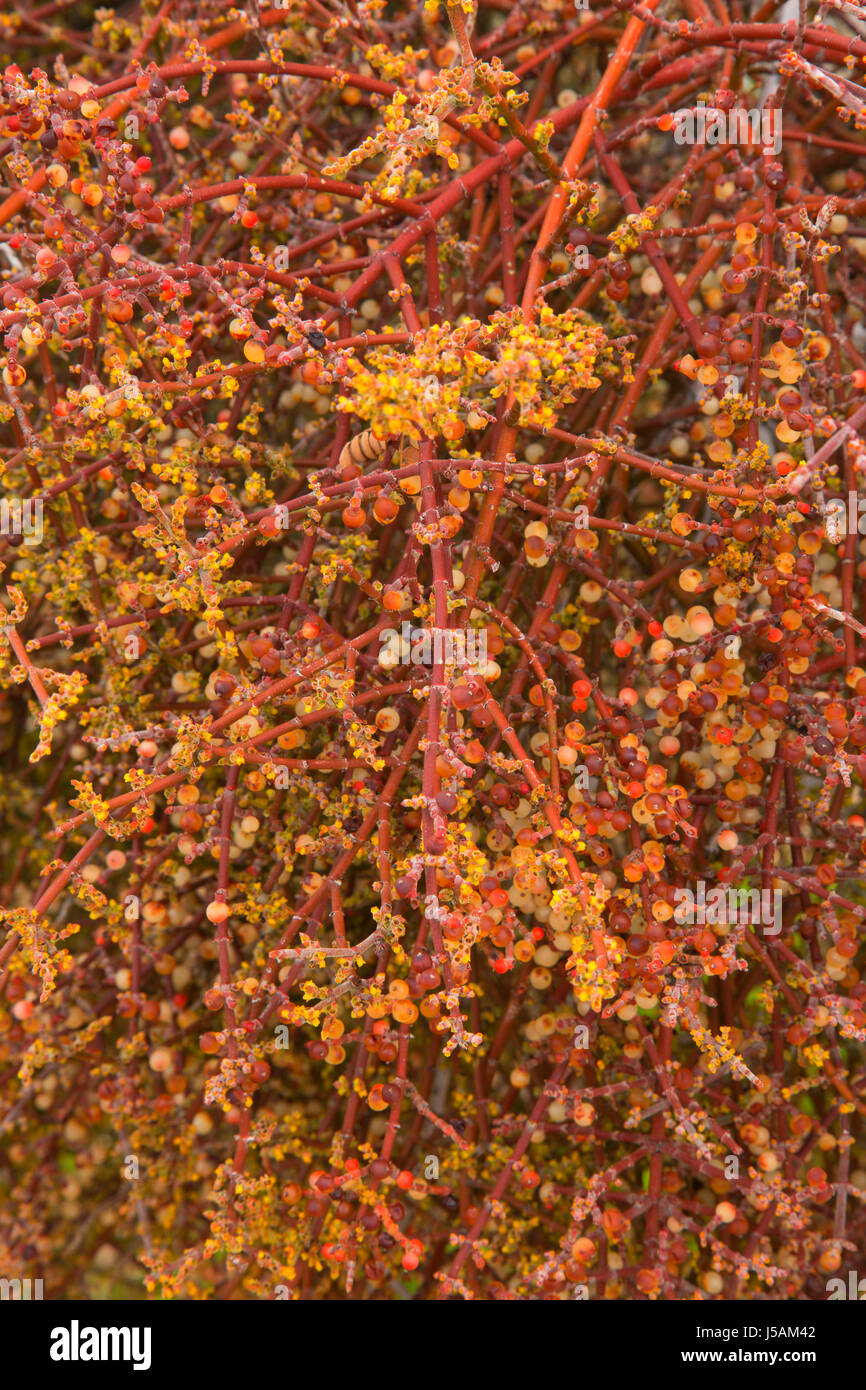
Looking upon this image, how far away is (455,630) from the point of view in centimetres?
73

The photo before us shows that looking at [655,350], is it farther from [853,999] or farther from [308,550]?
[853,999]

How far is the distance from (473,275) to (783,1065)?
0.86 m
